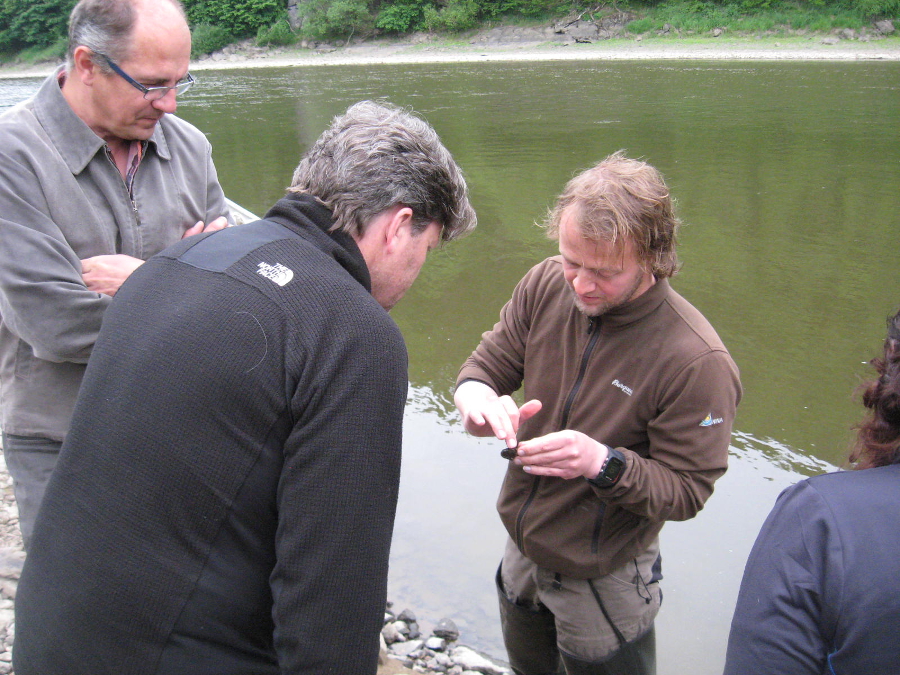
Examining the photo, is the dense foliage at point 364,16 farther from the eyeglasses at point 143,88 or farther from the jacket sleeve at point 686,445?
A: the eyeglasses at point 143,88

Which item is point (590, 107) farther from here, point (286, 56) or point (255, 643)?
point (286, 56)

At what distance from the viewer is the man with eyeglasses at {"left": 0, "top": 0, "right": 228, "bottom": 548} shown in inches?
81.2

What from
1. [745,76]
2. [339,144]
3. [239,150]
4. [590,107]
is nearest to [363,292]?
[339,144]

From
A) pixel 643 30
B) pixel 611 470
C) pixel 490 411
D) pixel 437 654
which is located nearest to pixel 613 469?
pixel 611 470

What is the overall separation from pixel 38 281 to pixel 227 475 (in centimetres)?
108

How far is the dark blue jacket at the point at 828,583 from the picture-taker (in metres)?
1.16

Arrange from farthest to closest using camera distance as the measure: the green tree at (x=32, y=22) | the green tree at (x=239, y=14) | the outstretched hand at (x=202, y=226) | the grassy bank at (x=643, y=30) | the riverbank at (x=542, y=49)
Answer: the green tree at (x=239, y=14) → the green tree at (x=32, y=22) → the grassy bank at (x=643, y=30) → the riverbank at (x=542, y=49) → the outstretched hand at (x=202, y=226)

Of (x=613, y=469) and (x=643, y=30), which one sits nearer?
(x=613, y=469)

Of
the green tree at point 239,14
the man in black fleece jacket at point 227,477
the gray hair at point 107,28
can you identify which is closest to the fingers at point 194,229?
the gray hair at point 107,28

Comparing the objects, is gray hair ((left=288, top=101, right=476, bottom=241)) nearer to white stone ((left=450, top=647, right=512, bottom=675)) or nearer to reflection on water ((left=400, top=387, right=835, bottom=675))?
white stone ((left=450, top=647, right=512, bottom=675))

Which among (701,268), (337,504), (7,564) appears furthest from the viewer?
(701,268)

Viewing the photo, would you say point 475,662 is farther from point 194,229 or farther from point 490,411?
point 194,229

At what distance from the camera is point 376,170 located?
4.96ft

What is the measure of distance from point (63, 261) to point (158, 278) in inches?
33.7
